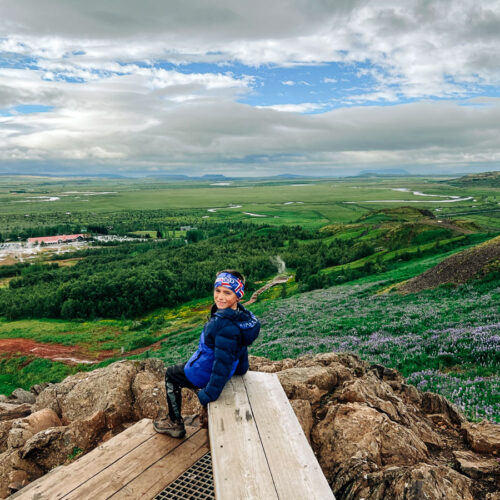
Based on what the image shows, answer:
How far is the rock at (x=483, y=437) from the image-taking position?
5.55 metres

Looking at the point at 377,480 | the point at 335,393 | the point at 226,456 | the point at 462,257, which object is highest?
the point at 226,456

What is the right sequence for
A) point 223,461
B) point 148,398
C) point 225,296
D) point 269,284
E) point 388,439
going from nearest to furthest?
point 223,461 → point 388,439 → point 225,296 → point 148,398 → point 269,284

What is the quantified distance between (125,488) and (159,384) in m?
4.09

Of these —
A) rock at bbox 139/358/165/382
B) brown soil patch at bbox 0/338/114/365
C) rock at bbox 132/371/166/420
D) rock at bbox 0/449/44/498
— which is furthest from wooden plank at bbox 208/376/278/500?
brown soil patch at bbox 0/338/114/365

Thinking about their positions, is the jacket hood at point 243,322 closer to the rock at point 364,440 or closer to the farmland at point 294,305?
the rock at point 364,440

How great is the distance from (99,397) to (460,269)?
28139 millimetres

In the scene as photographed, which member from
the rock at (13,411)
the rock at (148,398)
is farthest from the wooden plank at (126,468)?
the rock at (13,411)

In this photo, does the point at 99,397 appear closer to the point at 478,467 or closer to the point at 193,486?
the point at 193,486

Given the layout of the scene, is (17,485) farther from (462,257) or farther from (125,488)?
(462,257)

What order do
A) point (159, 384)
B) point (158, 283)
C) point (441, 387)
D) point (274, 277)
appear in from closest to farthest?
point (159, 384) → point (441, 387) → point (158, 283) → point (274, 277)

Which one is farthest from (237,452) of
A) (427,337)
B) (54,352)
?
(54,352)

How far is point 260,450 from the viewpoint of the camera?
4277 millimetres

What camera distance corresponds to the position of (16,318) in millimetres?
71125

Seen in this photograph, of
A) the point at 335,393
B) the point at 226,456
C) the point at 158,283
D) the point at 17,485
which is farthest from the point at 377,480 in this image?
the point at 158,283
